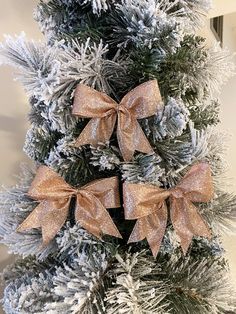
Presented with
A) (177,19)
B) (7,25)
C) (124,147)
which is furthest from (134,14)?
(7,25)

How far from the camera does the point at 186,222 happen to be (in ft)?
1.91

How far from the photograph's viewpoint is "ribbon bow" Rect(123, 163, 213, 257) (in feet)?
1.87

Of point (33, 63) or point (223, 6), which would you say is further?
point (223, 6)

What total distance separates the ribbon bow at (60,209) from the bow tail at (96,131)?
2.4 inches

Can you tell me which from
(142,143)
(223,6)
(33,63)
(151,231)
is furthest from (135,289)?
(223,6)

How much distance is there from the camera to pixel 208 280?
588 millimetres

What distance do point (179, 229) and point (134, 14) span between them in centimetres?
29

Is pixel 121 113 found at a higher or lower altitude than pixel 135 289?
higher

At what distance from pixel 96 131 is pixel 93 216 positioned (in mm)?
115

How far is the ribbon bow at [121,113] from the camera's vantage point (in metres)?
0.57

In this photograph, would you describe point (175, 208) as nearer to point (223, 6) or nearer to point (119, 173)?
point (119, 173)

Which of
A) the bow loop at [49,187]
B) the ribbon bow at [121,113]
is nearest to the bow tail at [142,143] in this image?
the ribbon bow at [121,113]

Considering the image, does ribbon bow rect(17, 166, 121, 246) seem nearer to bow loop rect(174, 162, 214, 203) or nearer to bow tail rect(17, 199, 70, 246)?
bow tail rect(17, 199, 70, 246)

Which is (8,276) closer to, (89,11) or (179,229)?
(179,229)
